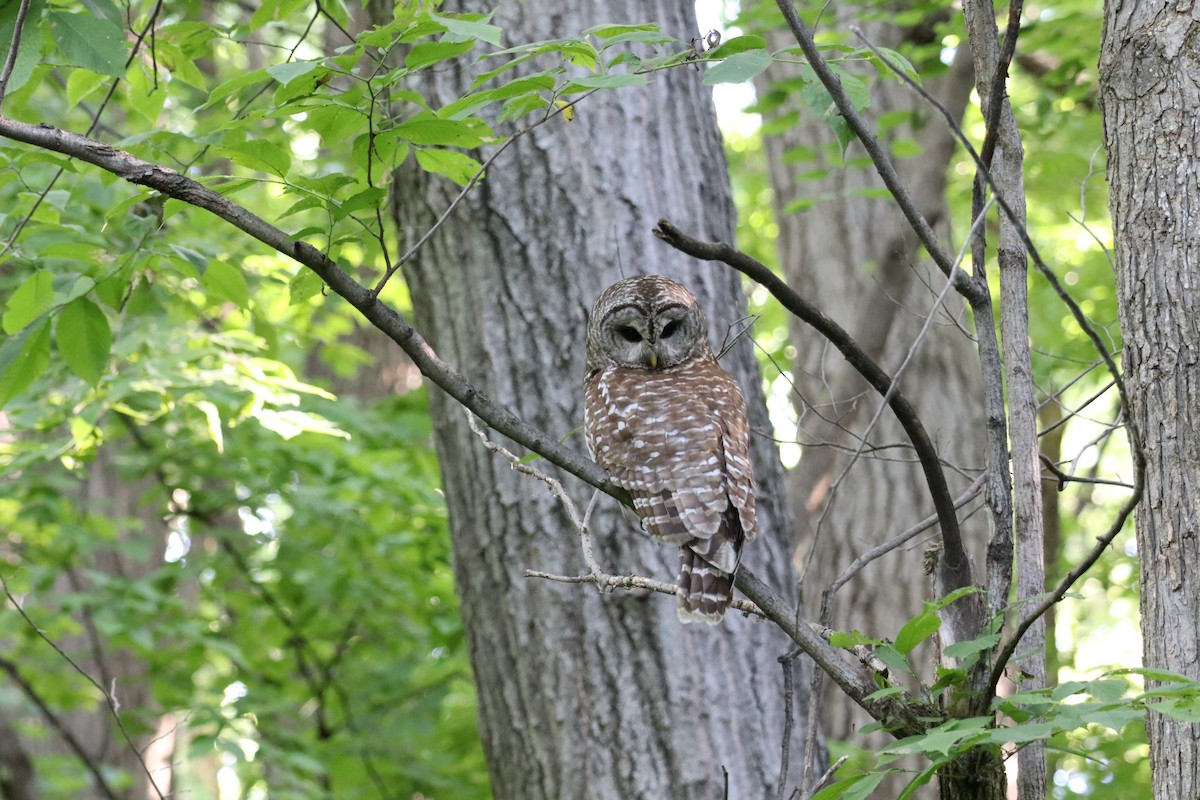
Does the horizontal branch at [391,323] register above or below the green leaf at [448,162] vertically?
below

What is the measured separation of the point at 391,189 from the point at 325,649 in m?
5.61

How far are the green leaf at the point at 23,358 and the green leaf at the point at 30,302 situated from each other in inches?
3.0

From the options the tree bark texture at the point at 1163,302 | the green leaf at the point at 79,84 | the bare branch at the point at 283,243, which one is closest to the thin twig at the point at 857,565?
the tree bark texture at the point at 1163,302

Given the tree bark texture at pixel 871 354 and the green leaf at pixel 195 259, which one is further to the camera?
the tree bark texture at pixel 871 354

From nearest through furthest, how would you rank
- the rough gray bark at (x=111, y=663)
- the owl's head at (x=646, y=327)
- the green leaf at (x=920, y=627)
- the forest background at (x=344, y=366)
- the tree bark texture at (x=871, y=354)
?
the green leaf at (x=920, y=627) → the forest background at (x=344, y=366) → the owl's head at (x=646, y=327) → the tree bark texture at (x=871, y=354) → the rough gray bark at (x=111, y=663)

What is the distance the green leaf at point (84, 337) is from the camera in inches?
114

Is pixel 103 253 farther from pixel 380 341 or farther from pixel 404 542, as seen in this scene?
pixel 380 341

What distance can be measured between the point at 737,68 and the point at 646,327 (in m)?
1.47

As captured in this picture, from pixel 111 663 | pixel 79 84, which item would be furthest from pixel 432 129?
pixel 111 663

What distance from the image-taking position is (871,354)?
5.71 metres

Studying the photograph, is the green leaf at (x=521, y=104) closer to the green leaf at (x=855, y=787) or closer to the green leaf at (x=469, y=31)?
the green leaf at (x=469, y=31)

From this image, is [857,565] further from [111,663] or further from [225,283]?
[111,663]

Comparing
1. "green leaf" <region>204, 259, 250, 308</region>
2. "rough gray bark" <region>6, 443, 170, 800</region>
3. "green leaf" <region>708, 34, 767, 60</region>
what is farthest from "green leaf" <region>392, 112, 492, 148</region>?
"rough gray bark" <region>6, 443, 170, 800</region>

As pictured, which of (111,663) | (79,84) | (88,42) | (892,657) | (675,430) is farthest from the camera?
(111,663)
